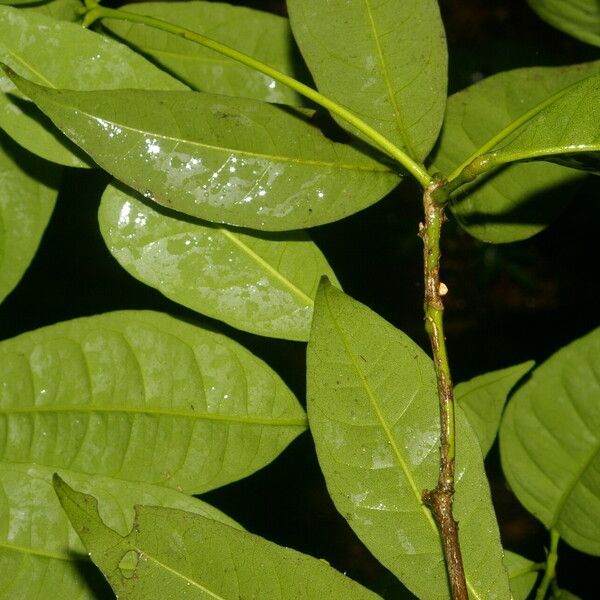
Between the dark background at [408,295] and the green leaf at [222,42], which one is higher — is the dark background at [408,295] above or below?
below

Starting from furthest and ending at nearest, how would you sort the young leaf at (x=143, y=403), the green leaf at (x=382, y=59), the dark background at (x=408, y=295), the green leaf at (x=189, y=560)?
the dark background at (x=408, y=295) → the young leaf at (x=143, y=403) → the green leaf at (x=382, y=59) → the green leaf at (x=189, y=560)

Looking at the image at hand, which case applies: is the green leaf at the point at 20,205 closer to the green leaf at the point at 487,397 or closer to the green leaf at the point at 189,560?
the green leaf at the point at 189,560

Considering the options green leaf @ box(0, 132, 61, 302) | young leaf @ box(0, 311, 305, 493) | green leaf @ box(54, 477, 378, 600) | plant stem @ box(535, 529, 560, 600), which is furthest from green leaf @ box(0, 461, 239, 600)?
plant stem @ box(535, 529, 560, 600)

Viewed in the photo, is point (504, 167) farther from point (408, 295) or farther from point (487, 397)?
point (408, 295)

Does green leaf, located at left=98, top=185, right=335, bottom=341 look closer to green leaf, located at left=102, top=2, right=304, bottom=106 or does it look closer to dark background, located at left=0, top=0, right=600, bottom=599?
Answer: green leaf, located at left=102, top=2, right=304, bottom=106

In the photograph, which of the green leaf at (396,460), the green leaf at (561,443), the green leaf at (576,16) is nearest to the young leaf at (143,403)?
the green leaf at (396,460)

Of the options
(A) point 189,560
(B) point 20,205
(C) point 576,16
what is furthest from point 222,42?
(A) point 189,560
